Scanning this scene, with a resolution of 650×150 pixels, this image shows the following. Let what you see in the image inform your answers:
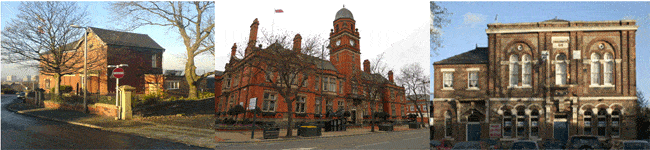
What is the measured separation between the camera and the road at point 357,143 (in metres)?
6.78

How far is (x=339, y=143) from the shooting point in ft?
23.0

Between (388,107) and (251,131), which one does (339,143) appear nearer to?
(388,107)

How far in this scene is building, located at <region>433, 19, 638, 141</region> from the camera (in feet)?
25.7

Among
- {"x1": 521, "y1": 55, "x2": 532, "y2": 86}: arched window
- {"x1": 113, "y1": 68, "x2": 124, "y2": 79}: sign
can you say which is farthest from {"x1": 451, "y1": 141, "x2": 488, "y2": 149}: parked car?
{"x1": 113, "y1": 68, "x2": 124, "y2": 79}: sign

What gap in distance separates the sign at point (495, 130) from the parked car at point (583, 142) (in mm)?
1555

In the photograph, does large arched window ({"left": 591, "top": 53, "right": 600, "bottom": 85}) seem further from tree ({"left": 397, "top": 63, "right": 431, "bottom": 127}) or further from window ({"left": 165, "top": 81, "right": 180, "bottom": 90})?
window ({"left": 165, "top": 81, "right": 180, "bottom": 90})

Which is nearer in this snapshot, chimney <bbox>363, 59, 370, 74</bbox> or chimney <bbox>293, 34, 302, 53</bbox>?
chimney <bbox>293, 34, 302, 53</bbox>

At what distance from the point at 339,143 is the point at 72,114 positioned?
22.5 feet

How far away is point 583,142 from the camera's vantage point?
8109mm

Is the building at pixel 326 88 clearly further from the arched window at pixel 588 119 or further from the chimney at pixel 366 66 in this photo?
the arched window at pixel 588 119

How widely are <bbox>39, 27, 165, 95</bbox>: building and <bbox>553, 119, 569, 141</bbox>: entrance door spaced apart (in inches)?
369

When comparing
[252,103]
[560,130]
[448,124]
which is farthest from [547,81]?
[252,103]

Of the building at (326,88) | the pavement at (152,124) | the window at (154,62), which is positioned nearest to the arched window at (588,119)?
the pavement at (152,124)

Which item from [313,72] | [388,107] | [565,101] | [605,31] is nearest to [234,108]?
[313,72]
